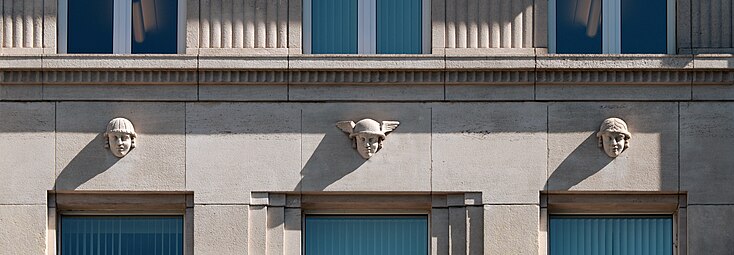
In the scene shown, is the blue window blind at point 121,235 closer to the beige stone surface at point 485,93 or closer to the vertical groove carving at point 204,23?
the vertical groove carving at point 204,23

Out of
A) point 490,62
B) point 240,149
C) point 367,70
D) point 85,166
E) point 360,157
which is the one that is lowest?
point 85,166

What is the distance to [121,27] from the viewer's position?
80.4 feet

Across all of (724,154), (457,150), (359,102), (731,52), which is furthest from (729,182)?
(359,102)

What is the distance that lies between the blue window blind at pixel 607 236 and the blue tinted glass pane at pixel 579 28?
258 cm

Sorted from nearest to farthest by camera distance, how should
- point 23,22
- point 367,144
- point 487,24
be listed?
1. point 367,144
2. point 487,24
3. point 23,22

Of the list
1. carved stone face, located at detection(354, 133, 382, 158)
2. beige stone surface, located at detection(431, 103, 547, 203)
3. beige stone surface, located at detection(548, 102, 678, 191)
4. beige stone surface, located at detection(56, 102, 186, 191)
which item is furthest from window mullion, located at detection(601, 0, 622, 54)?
beige stone surface, located at detection(56, 102, 186, 191)

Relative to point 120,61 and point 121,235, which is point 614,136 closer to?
point 120,61

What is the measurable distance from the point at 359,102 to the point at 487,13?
234cm

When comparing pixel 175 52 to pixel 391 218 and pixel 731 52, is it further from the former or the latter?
pixel 731 52

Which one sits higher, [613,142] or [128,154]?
[613,142]

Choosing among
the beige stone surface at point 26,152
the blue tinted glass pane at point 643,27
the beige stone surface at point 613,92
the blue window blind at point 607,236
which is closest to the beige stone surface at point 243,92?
the beige stone surface at point 26,152

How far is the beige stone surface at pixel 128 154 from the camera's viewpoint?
78.3 feet

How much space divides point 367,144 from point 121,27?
4.21 m

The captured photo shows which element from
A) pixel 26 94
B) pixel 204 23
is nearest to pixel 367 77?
pixel 204 23
